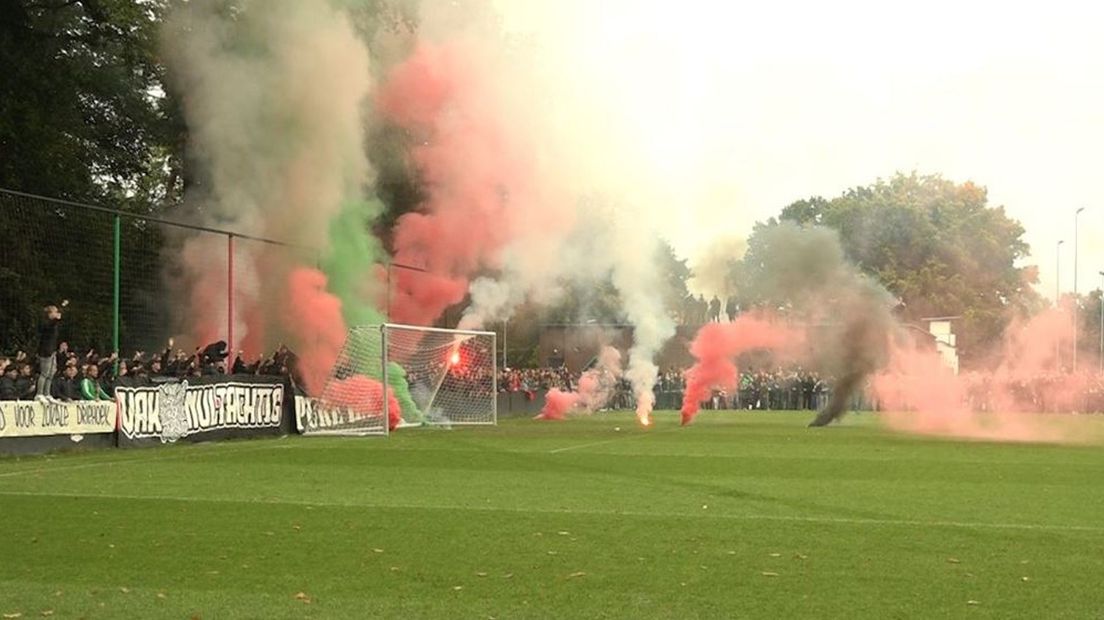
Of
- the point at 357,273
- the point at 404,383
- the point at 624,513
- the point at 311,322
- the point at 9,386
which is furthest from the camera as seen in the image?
the point at 357,273

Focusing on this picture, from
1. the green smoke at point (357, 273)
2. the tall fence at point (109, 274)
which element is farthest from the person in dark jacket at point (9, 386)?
the green smoke at point (357, 273)

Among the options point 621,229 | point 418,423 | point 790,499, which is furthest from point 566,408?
point 790,499

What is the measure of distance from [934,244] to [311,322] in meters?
50.2

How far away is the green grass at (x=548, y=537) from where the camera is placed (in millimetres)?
8781

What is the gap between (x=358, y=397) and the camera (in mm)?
33781

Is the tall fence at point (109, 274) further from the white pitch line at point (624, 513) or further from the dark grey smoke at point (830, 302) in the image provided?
the dark grey smoke at point (830, 302)

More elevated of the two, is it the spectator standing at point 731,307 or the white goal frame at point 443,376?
the spectator standing at point 731,307

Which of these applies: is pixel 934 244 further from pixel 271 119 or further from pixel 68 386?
pixel 68 386

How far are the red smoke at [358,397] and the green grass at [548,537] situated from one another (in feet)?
35.2

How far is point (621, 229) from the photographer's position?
145 ft

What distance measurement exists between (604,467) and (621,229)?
23932mm

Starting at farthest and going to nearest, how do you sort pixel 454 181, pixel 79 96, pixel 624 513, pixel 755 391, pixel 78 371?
1. pixel 755 391
2. pixel 454 181
3. pixel 79 96
4. pixel 78 371
5. pixel 624 513

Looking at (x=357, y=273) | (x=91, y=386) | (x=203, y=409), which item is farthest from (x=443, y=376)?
(x=91, y=386)

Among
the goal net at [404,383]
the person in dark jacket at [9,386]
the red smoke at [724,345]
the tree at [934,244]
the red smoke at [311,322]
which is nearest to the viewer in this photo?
the person in dark jacket at [9,386]
